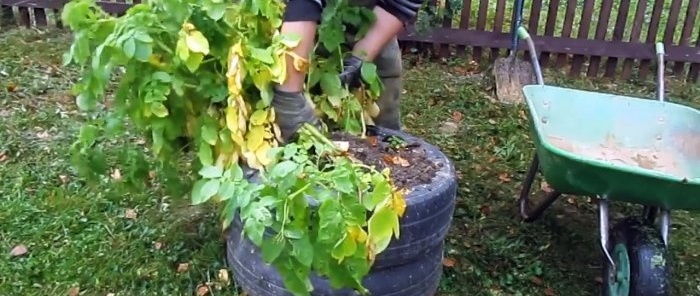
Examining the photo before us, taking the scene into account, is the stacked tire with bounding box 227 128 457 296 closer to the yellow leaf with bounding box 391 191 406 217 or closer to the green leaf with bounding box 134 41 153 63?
the yellow leaf with bounding box 391 191 406 217

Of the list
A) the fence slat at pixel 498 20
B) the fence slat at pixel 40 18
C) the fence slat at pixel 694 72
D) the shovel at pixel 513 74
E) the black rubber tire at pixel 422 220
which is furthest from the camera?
the fence slat at pixel 40 18

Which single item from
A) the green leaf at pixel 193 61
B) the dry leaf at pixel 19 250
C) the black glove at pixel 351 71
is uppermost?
the green leaf at pixel 193 61

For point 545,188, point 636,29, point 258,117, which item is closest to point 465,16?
point 636,29

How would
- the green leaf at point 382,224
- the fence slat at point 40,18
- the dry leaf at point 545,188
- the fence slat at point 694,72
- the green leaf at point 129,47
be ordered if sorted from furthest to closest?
the fence slat at point 40,18 → the fence slat at point 694,72 → the dry leaf at point 545,188 → the green leaf at point 129,47 → the green leaf at point 382,224

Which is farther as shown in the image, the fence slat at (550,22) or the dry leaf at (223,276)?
the fence slat at (550,22)

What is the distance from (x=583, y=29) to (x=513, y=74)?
0.58 m

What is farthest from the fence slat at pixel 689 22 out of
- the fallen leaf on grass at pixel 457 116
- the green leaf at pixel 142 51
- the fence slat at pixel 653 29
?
the green leaf at pixel 142 51

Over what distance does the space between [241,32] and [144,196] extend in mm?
1120

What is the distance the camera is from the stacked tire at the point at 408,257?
87.0 inches

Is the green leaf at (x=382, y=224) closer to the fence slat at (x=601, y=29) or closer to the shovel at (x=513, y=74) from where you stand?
the shovel at (x=513, y=74)

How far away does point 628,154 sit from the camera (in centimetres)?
285

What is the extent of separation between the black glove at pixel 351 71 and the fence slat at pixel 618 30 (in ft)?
8.43

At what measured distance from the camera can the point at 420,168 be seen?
240 cm

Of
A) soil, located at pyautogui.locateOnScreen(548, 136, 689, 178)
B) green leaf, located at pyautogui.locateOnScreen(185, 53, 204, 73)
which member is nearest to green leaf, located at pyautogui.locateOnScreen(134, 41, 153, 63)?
green leaf, located at pyautogui.locateOnScreen(185, 53, 204, 73)
